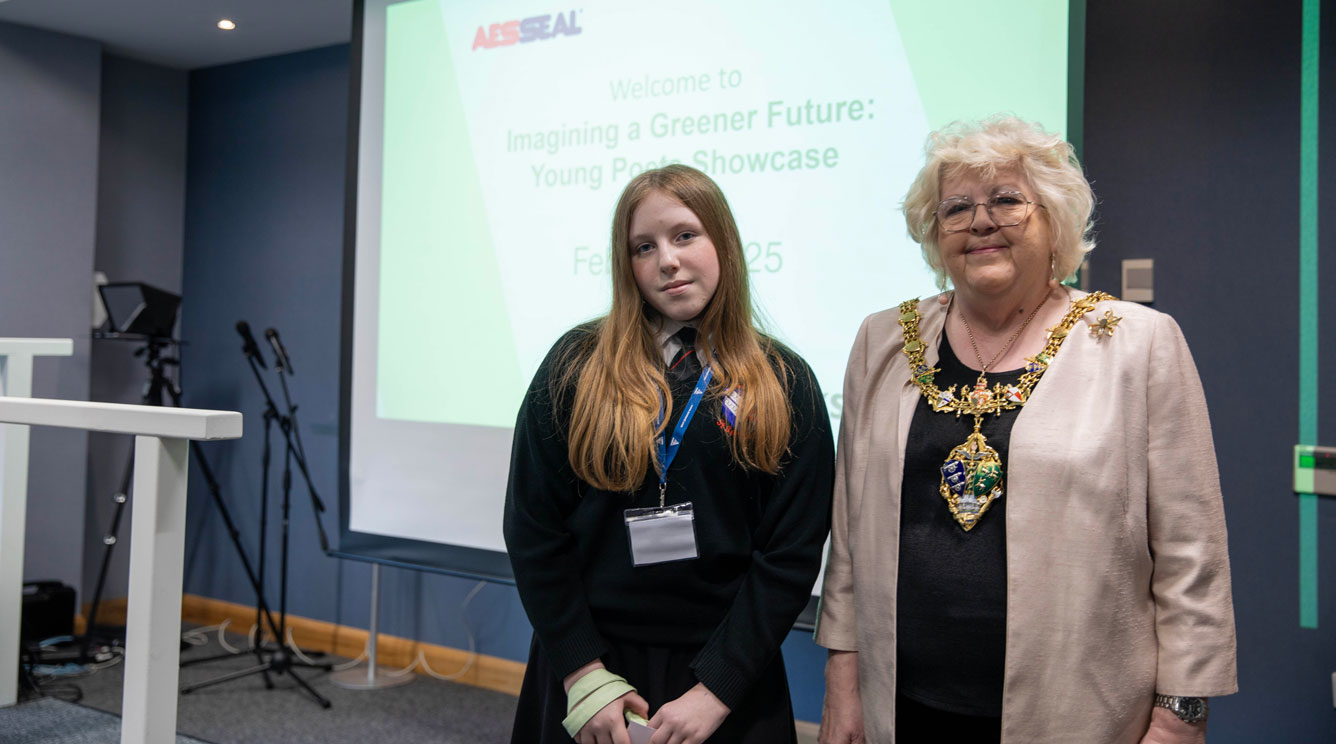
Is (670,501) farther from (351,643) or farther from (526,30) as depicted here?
(351,643)

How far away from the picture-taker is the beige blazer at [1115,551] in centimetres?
121

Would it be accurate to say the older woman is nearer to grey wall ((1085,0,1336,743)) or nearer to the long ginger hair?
the long ginger hair

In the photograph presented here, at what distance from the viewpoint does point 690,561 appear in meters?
1.38

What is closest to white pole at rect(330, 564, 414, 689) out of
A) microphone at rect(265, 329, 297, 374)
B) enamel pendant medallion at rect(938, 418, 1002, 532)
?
microphone at rect(265, 329, 297, 374)

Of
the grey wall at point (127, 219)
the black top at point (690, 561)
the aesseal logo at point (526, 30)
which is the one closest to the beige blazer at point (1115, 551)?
the black top at point (690, 561)

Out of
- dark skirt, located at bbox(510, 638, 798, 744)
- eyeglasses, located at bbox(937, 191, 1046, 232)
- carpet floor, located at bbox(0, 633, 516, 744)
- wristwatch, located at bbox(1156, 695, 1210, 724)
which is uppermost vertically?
eyeglasses, located at bbox(937, 191, 1046, 232)

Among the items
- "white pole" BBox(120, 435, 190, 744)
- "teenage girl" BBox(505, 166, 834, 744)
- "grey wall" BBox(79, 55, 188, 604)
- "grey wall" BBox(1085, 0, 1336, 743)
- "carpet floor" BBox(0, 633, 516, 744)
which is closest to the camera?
"white pole" BBox(120, 435, 190, 744)

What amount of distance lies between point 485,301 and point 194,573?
2.60 meters

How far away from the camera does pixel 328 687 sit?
356 centimetres

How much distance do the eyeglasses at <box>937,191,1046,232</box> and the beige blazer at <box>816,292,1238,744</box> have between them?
0.68ft

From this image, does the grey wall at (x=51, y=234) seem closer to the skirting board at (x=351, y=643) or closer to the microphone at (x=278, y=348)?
the skirting board at (x=351, y=643)

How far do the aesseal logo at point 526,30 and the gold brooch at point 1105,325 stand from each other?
6.21 ft

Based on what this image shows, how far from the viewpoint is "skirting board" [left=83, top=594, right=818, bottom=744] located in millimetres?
3586

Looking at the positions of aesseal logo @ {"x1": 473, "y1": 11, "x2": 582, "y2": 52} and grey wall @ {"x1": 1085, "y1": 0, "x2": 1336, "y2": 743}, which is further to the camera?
aesseal logo @ {"x1": 473, "y1": 11, "x2": 582, "y2": 52}
